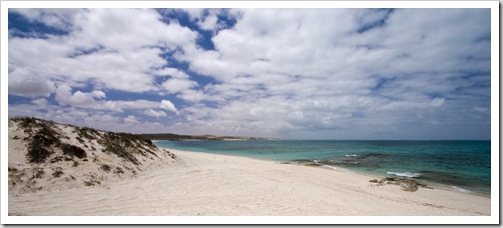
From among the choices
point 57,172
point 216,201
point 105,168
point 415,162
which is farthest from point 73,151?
point 415,162

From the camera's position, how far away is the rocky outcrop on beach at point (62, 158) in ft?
25.5

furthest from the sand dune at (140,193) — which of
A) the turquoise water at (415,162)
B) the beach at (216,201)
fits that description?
the turquoise water at (415,162)

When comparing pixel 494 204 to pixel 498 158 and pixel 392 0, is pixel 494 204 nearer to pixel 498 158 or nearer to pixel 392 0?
pixel 498 158

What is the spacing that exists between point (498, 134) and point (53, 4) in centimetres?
1361

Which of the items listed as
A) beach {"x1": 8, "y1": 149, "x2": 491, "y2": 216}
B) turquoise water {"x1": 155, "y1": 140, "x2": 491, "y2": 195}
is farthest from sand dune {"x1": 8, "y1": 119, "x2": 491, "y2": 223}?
turquoise water {"x1": 155, "y1": 140, "x2": 491, "y2": 195}

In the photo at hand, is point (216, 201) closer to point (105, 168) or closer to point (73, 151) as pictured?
point (105, 168)

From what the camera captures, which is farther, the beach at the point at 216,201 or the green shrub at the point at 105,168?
the green shrub at the point at 105,168

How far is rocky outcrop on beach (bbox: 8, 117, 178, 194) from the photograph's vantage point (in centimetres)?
777

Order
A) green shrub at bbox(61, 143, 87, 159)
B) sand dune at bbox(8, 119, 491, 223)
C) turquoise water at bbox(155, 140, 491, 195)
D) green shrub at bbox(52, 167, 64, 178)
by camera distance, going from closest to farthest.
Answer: sand dune at bbox(8, 119, 491, 223), green shrub at bbox(52, 167, 64, 178), green shrub at bbox(61, 143, 87, 159), turquoise water at bbox(155, 140, 491, 195)

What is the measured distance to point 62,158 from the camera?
9.42 metres

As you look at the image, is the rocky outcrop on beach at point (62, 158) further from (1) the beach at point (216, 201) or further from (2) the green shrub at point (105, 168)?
(1) the beach at point (216, 201)

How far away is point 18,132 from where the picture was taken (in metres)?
9.81

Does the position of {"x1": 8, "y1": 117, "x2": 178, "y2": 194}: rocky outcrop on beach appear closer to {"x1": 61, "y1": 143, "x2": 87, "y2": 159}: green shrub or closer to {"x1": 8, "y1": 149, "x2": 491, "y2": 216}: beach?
{"x1": 61, "y1": 143, "x2": 87, "y2": 159}: green shrub

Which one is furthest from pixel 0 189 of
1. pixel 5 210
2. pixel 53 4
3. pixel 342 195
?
pixel 342 195
